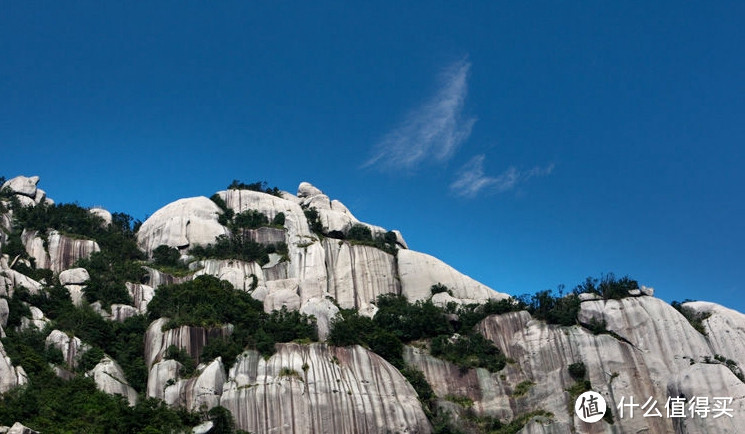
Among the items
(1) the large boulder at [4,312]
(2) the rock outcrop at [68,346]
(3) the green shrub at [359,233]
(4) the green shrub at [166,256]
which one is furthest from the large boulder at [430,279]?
(1) the large boulder at [4,312]

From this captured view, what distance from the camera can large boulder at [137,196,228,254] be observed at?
3118 inches

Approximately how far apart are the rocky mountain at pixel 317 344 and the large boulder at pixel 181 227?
1.13 feet

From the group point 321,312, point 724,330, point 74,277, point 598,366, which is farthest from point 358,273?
point 724,330

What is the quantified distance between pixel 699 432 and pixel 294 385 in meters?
→ 25.7

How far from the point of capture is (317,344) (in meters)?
58.1

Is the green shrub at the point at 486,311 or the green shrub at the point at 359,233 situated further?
the green shrub at the point at 359,233

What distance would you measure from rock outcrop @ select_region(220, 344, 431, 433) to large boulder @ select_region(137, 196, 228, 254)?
2555cm

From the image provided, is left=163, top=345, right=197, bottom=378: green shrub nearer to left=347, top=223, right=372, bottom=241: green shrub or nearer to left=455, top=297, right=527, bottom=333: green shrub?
left=455, top=297, right=527, bottom=333: green shrub

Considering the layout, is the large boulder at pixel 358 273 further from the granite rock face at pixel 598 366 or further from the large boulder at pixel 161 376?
the large boulder at pixel 161 376

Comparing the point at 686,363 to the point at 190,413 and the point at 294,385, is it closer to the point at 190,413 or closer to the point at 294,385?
the point at 294,385

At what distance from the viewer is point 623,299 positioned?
64.8m

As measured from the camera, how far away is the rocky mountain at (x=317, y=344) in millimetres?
53188

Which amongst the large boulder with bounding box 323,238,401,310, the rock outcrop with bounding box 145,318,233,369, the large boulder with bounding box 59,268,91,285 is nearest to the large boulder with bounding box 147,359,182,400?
the rock outcrop with bounding box 145,318,233,369

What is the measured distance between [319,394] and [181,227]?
3147cm
